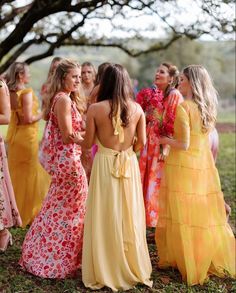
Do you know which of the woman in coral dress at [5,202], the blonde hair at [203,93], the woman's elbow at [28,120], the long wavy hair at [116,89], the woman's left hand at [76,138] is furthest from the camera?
the woman's elbow at [28,120]

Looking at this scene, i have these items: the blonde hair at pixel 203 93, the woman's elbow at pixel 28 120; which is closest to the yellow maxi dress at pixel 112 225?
the blonde hair at pixel 203 93

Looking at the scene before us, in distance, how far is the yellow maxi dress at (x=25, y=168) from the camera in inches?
257

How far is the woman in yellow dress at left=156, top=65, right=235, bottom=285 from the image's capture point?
462cm

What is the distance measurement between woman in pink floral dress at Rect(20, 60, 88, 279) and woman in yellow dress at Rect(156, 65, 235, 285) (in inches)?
35.0

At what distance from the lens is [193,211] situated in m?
4.72

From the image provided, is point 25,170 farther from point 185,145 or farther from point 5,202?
point 185,145

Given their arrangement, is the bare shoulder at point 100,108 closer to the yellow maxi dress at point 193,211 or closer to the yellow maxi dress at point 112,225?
the yellow maxi dress at point 112,225

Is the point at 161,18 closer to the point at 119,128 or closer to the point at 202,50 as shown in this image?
the point at 119,128

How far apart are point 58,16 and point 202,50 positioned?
3638 cm

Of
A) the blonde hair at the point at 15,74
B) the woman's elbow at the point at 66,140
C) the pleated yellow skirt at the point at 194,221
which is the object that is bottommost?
the pleated yellow skirt at the point at 194,221

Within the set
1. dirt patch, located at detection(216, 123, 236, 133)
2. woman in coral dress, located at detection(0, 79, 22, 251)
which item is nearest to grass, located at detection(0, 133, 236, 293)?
woman in coral dress, located at detection(0, 79, 22, 251)

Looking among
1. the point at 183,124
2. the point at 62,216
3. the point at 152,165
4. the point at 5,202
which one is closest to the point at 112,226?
the point at 62,216

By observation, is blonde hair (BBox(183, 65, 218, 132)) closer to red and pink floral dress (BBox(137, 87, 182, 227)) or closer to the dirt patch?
red and pink floral dress (BBox(137, 87, 182, 227))

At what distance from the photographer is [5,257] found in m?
5.23
